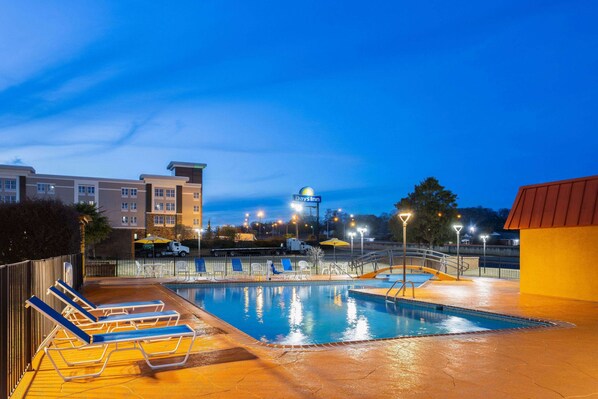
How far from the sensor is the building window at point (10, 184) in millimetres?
51125

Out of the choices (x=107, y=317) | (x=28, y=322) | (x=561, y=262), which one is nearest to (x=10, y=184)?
(x=107, y=317)

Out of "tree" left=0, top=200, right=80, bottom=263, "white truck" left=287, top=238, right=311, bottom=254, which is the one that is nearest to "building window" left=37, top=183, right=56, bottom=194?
"white truck" left=287, top=238, right=311, bottom=254

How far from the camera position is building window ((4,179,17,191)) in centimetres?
5112

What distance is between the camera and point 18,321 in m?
5.38

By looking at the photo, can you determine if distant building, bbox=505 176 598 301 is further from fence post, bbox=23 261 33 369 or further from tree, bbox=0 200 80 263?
tree, bbox=0 200 80 263

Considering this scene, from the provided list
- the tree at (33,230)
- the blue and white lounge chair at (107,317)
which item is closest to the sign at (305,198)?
the tree at (33,230)

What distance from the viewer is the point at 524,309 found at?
11.5 meters

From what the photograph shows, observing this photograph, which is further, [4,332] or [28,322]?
[28,322]

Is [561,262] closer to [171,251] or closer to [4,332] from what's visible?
[4,332]

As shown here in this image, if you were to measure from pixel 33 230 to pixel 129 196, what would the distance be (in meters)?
44.8


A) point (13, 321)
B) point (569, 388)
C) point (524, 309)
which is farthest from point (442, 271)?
point (13, 321)

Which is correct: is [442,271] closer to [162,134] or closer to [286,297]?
[286,297]

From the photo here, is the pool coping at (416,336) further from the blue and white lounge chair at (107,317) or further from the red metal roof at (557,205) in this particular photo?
the red metal roof at (557,205)

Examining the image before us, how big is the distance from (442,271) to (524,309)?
35.4ft
